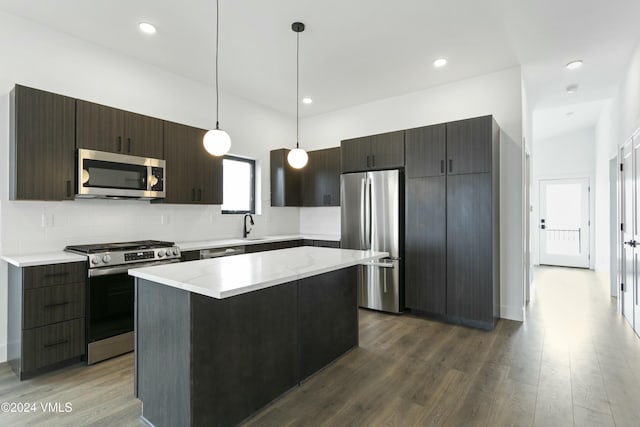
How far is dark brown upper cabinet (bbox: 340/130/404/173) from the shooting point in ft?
13.5

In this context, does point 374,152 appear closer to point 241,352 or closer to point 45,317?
point 241,352

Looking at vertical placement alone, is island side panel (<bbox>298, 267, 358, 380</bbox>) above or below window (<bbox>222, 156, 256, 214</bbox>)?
below

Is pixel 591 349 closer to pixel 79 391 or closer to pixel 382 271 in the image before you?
pixel 382 271

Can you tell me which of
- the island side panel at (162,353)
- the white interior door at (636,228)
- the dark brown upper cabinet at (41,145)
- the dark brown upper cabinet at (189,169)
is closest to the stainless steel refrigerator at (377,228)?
the dark brown upper cabinet at (189,169)

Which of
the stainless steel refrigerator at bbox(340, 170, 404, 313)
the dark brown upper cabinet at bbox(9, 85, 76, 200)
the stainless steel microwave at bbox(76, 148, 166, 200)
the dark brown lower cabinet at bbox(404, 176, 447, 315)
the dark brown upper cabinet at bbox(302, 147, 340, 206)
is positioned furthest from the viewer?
the dark brown upper cabinet at bbox(302, 147, 340, 206)

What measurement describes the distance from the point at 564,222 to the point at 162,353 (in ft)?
28.7

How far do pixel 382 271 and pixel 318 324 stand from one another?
1.75m

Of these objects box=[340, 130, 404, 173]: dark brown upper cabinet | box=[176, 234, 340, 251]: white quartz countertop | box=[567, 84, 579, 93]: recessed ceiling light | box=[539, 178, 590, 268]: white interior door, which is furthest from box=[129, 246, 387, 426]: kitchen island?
box=[539, 178, 590, 268]: white interior door

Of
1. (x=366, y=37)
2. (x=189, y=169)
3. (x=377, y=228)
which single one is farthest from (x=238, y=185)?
(x=366, y=37)

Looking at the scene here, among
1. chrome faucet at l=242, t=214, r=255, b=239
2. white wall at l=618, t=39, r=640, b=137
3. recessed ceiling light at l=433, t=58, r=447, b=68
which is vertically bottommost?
chrome faucet at l=242, t=214, r=255, b=239

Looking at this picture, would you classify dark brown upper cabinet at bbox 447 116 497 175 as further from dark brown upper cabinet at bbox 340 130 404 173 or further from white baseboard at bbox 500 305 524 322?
white baseboard at bbox 500 305 524 322

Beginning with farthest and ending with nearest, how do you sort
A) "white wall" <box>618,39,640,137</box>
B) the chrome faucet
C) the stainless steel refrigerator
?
the chrome faucet < the stainless steel refrigerator < "white wall" <box>618,39,640,137</box>

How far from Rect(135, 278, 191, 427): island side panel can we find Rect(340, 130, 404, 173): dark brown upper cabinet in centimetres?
310

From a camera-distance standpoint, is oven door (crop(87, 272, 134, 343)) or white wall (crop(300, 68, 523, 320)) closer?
oven door (crop(87, 272, 134, 343))
